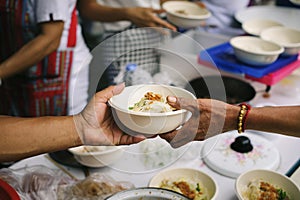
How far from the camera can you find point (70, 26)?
1914 mm

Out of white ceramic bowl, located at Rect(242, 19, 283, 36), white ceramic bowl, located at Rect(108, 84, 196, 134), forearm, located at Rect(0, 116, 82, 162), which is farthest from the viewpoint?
white ceramic bowl, located at Rect(242, 19, 283, 36)

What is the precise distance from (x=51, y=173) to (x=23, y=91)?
846 mm

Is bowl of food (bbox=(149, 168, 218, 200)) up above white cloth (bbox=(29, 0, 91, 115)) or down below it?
below

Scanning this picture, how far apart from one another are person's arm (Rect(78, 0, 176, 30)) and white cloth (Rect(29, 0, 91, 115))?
22cm

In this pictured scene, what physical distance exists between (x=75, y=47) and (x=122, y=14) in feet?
1.18

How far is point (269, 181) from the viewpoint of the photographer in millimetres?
1231

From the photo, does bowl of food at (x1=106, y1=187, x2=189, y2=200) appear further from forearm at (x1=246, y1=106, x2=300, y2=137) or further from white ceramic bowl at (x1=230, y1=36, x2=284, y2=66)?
white ceramic bowl at (x1=230, y1=36, x2=284, y2=66)

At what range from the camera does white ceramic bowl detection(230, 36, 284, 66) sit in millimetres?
1828

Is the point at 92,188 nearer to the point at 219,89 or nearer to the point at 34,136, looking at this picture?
the point at 34,136

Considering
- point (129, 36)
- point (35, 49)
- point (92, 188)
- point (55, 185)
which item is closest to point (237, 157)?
point (92, 188)

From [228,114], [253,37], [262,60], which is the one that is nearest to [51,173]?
[228,114]

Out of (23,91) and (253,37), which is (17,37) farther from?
(253,37)

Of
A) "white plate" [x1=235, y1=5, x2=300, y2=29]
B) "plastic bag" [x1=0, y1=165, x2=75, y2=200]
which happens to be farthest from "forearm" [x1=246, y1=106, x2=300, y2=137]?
"white plate" [x1=235, y1=5, x2=300, y2=29]

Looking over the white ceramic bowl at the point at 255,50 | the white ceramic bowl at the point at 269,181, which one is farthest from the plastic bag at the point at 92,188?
the white ceramic bowl at the point at 255,50
